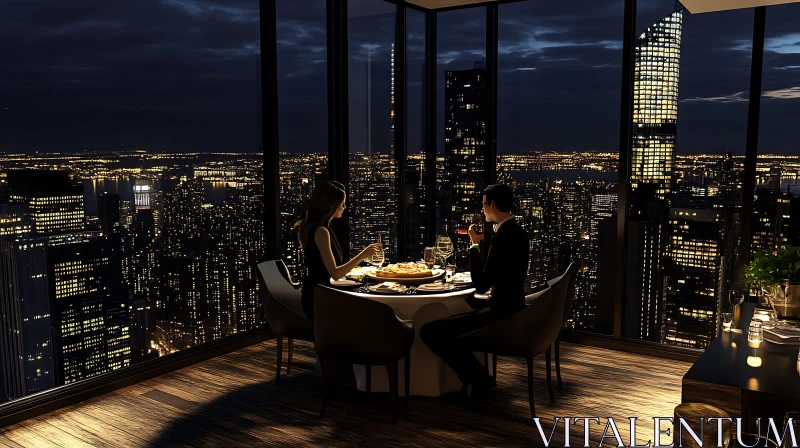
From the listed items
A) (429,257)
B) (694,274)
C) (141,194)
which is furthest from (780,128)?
(141,194)

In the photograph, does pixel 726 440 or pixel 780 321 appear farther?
pixel 780 321

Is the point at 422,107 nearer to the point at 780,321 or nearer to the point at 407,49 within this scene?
the point at 407,49

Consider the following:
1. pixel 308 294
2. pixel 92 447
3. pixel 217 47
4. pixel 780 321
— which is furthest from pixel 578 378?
pixel 217 47

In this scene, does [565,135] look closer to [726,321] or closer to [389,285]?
[389,285]

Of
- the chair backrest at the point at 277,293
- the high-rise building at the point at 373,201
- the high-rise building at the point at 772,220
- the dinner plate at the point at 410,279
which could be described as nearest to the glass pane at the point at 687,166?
the high-rise building at the point at 772,220

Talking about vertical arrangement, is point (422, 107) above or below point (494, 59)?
below

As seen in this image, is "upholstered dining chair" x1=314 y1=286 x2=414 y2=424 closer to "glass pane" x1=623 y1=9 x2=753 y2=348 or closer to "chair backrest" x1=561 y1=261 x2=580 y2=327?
"chair backrest" x1=561 y1=261 x2=580 y2=327

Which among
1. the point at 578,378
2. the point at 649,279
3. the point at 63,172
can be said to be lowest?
the point at 578,378
